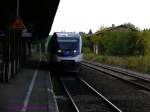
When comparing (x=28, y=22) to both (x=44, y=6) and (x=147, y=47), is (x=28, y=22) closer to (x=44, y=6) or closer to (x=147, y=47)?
(x=44, y=6)

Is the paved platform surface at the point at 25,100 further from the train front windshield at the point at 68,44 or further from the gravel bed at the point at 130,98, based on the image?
the train front windshield at the point at 68,44

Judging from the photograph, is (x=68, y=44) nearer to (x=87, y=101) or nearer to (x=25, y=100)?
(x=87, y=101)

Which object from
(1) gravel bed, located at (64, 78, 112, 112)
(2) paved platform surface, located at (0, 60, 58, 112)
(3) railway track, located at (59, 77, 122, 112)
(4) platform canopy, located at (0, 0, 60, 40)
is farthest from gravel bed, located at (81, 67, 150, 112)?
(4) platform canopy, located at (0, 0, 60, 40)

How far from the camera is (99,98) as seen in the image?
64.9 ft

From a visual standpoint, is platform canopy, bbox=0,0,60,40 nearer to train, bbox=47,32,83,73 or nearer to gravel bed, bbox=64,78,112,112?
train, bbox=47,32,83,73

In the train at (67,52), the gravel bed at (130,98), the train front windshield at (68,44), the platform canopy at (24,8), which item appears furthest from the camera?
the train front windshield at (68,44)

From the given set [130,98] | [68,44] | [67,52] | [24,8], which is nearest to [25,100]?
[130,98]

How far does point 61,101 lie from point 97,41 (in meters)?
90.3

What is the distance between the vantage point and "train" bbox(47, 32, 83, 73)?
35.1m

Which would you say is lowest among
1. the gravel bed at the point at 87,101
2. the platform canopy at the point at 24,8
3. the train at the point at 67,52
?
the gravel bed at the point at 87,101

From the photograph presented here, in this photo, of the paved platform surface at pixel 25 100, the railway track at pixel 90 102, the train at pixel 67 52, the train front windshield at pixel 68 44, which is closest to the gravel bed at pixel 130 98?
the railway track at pixel 90 102

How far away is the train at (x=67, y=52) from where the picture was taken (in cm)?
3509

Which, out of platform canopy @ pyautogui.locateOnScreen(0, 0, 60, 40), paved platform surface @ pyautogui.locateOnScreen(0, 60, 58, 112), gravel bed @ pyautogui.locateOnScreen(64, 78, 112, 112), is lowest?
gravel bed @ pyautogui.locateOnScreen(64, 78, 112, 112)

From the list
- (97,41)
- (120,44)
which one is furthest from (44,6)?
(97,41)
